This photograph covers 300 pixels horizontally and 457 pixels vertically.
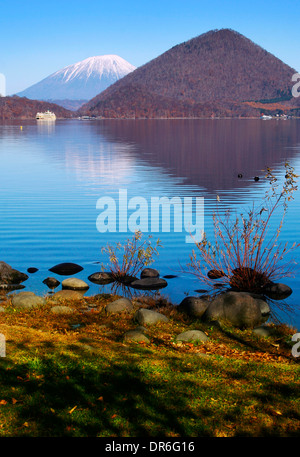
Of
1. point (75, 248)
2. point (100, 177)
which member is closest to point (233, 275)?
point (75, 248)

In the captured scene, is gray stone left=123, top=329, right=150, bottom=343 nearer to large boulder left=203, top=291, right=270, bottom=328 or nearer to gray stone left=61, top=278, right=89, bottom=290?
large boulder left=203, top=291, right=270, bottom=328

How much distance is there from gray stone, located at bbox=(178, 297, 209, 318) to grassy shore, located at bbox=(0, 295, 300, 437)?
1347 millimetres

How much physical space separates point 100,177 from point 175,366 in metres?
31.9

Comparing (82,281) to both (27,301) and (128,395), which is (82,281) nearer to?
(27,301)

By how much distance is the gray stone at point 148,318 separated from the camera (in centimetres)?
1051

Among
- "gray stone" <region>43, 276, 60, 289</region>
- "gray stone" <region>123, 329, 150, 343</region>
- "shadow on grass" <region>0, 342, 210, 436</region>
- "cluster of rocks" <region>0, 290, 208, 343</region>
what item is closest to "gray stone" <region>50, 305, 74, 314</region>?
"cluster of rocks" <region>0, 290, 208, 343</region>

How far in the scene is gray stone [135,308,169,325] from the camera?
10.5 m

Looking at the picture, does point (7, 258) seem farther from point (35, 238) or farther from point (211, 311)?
point (211, 311)

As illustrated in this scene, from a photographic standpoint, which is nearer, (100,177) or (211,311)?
(211,311)

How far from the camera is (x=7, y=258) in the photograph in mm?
17062

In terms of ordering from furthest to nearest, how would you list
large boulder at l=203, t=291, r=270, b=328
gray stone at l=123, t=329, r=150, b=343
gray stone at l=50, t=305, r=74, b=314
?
gray stone at l=50, t=305, r=74, b=314 → large boulder at l=203, t=291, r=270, b=328 → gray stone at l=123, t=329, r=150, b=343

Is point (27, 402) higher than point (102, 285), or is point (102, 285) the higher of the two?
A: point (27, 402)

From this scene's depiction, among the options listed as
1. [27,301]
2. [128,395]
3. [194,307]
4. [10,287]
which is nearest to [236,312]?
[194,307]

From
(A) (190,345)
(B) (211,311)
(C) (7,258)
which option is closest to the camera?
(A) (190,345)
